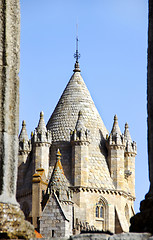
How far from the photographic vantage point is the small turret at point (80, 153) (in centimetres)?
7344

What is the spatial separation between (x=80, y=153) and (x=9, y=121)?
59.7 metres

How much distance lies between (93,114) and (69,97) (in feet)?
8.35

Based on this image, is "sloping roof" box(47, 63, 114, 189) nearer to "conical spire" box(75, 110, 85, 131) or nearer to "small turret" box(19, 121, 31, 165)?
"conical spire" box(75, 110, 85, 131)

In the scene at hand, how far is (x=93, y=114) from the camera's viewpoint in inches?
3059

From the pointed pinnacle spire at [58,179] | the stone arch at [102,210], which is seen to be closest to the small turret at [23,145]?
the stone arch at [102,210]

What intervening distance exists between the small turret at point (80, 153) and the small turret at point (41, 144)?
2132 millimetres

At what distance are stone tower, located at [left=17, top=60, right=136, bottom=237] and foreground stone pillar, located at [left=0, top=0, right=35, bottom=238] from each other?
5534 centimetres

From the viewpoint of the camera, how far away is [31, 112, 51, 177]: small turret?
2931 inches

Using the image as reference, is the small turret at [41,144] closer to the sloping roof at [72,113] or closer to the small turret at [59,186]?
the sloping roof at [72,113]

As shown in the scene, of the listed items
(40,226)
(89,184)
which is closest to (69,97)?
(89,184)

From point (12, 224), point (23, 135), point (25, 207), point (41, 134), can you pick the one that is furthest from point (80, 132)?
point (12, 224)

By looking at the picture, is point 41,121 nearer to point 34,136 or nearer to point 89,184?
point 34,136

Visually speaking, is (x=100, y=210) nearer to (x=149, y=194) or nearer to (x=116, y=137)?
(x=116, y=137)

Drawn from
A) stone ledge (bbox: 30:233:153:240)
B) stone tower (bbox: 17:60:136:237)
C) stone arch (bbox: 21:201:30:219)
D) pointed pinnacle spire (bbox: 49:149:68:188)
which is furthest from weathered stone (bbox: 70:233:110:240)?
stone arch (bbox: 21:201:30:219)
